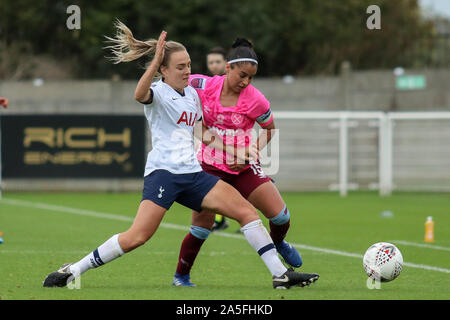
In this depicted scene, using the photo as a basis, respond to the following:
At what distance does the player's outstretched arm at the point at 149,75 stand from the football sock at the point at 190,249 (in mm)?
1410

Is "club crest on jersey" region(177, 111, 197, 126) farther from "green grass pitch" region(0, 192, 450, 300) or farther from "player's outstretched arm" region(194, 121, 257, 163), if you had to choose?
"green grass pitch" region(0, 192, 450, 300)

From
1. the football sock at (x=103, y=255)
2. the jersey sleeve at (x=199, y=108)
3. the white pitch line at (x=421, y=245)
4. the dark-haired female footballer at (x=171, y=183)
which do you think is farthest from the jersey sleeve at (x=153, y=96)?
the white pitch line at (x=421, y=245)

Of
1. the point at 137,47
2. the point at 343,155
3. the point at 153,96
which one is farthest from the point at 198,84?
the point at 343,155

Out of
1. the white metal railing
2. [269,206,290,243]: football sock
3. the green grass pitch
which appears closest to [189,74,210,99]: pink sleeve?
[269,206,290,243]: football sock

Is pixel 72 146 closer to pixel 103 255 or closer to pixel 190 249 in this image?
pixel 190 249

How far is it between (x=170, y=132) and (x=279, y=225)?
1524 millimetres

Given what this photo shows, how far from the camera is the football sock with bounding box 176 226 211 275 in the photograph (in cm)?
775

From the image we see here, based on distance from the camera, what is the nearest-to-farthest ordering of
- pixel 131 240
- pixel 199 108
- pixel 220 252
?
pixel 131 240, pixel 199 108, pixel 220 252

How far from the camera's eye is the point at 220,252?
10.7m

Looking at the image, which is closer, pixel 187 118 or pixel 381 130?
pixel 187 118

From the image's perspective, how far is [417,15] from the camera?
1630 inches

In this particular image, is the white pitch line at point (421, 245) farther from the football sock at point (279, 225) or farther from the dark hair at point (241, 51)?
the dark hair at point (241, 51)
